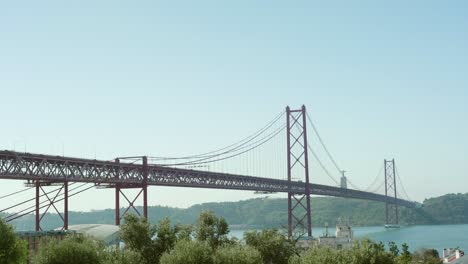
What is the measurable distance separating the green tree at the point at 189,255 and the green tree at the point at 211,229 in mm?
13692

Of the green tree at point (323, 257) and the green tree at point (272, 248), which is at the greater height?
the green tree at point (323, 257)

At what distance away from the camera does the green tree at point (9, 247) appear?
47.8 metres

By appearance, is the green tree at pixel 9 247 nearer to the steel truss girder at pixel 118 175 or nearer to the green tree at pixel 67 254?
the green tree at pixel 67 254

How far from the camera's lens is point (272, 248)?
5694 centimetres

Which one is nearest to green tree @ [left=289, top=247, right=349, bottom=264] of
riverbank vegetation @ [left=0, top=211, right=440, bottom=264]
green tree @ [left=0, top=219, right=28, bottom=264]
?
riverbank vegetation @ [left=0, top=211, right=440, bottom=264]

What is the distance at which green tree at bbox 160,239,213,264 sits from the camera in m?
45.7

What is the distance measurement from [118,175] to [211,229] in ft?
84.2

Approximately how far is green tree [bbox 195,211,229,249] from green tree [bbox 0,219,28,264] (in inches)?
682

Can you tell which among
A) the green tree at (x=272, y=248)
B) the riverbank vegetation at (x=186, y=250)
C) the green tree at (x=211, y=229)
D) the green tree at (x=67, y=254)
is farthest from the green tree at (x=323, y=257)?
the green tree at (x=211, y=229)

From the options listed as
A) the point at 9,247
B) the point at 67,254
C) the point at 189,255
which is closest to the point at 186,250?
the point at 189,255

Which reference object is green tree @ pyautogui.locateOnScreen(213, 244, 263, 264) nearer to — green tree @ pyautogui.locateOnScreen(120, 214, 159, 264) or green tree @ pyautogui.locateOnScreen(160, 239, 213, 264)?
green tree @ pyautogui.locateOnScreen(160, 239, 213, 264)

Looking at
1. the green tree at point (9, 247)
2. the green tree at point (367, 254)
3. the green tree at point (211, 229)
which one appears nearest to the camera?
the green tree at point (367, 254)

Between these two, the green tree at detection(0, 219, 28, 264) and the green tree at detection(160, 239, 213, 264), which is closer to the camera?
the green tree at detection(160, 239, 213, 264)

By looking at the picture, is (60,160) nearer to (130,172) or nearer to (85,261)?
(130,172)
